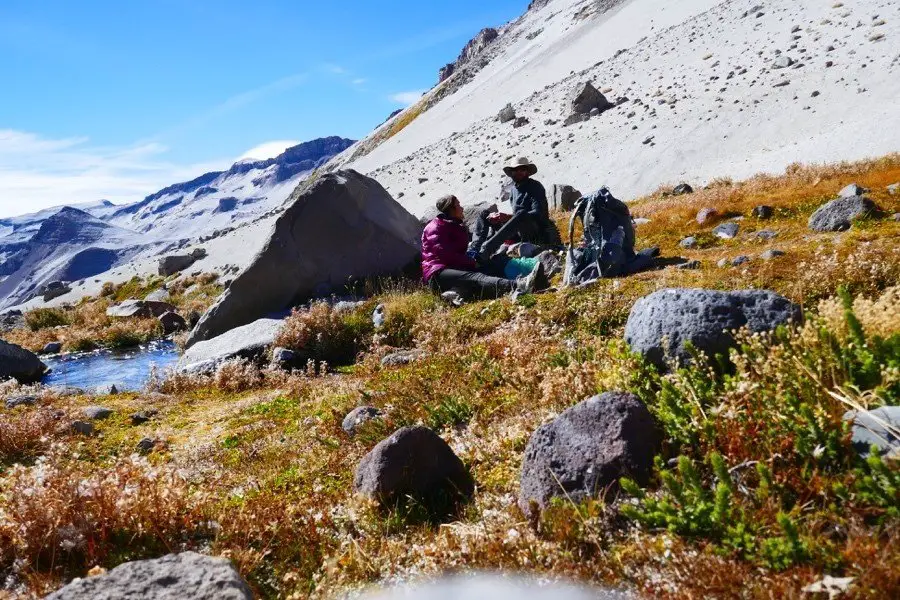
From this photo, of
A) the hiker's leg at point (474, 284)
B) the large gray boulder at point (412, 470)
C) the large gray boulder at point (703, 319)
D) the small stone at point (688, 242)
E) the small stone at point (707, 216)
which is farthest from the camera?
the small stone at point (707, 216)

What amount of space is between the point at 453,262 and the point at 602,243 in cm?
312

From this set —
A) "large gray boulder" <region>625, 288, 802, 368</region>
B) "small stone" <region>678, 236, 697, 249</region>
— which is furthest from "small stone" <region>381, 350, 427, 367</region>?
"small stone" <region>678, 236, 697, 249</region>

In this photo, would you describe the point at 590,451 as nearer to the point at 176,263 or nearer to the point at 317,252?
the point at 317,252

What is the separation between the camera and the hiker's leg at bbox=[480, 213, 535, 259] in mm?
12312

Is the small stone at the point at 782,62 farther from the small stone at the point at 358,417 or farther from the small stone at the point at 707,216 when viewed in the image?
the small stone at the point at 358,417

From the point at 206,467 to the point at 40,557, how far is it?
2.21m

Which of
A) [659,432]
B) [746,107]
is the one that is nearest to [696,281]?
[659,432]

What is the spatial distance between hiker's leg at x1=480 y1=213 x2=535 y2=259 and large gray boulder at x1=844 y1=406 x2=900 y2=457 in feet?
32.0

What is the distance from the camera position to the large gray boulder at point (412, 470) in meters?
3.86

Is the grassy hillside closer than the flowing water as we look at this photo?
Yes

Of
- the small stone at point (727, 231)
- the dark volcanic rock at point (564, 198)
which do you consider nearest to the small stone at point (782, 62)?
the dark volcanic rock at point (564, 198)

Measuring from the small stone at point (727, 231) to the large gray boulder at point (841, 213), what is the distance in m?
1.41

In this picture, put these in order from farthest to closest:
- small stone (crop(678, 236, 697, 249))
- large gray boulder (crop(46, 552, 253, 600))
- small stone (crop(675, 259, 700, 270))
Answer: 1. small stone (crop(678, 236, 697, 249))
2. small stone (crop(675, 259, 700, 270))
3. large gray boulder (crop(46, 552, 253, 600))

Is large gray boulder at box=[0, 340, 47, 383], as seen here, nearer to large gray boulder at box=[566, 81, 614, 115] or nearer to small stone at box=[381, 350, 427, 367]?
small stone at box=[381, 350, 427, 367]
